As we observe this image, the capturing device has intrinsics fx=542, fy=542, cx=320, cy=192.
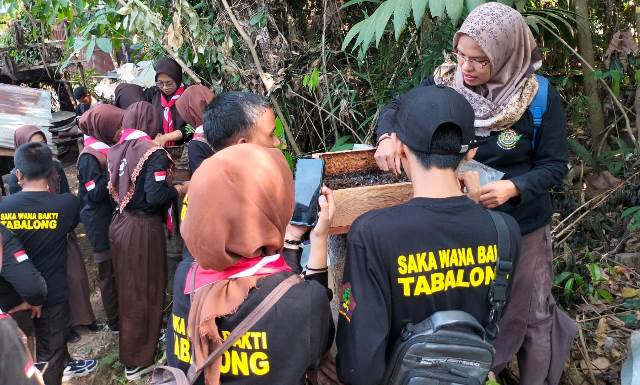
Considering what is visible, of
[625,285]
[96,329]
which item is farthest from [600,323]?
Result: [96,329]

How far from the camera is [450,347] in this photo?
1.52 metres

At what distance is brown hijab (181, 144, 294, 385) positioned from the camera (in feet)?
4.70

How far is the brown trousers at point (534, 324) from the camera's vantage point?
230 cm

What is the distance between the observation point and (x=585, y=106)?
4.46 m

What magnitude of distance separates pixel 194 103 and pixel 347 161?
1.92 m

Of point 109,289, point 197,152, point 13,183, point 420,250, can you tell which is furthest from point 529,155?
point 13,183

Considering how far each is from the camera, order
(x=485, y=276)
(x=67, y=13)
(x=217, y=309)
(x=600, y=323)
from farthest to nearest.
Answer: (x=67, y=13), (x=600, y=323), (x=485, y=276), (x=217, y=309)

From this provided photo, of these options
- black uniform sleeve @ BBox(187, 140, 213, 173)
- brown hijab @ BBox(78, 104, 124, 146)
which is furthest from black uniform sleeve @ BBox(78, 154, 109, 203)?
black uniform sleeve @ BBox(187, 140, 213, 173)

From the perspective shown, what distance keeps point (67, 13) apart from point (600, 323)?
4814 mm

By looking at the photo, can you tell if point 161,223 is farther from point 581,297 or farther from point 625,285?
point 625,285

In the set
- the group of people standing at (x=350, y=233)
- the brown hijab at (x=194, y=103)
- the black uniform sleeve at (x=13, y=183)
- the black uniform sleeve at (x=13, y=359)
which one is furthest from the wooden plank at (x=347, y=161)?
the black uniform sleeve at (x=13, y=183)

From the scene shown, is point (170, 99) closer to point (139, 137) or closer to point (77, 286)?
point (139, 137)

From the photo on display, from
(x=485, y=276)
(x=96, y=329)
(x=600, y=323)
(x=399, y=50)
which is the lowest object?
(x=96, y=329)

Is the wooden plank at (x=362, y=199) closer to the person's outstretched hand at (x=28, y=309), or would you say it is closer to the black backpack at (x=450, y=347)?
the black backpack at (x=450, y=347)
